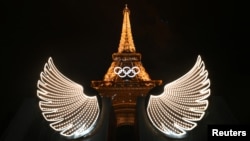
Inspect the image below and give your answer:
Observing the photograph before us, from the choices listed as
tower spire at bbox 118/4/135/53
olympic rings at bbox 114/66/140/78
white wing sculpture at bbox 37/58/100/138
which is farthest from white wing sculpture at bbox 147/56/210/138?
tower spire at bbox 118/4/135/53

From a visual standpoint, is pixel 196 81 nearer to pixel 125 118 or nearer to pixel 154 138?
pixel 154 138

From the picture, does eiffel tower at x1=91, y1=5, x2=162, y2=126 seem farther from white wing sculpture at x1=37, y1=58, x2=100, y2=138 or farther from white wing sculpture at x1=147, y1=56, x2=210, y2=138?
white wing sculpture at x1=37, y1=58, x2=100, y2=138

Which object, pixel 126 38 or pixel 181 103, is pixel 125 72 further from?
pixel 126 38

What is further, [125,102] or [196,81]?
[125,102]

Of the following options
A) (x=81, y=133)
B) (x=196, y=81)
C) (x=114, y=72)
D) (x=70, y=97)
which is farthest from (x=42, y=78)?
(x=196, y=81)

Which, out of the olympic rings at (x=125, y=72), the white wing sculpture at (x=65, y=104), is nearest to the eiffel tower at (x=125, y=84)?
the olympic rings at (x=125, y=72)

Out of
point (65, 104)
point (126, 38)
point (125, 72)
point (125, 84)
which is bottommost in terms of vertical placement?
point (65, 104)

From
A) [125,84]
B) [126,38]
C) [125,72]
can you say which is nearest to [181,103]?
[125,72]
